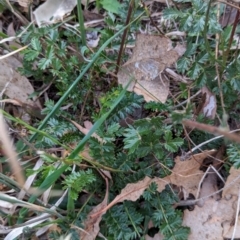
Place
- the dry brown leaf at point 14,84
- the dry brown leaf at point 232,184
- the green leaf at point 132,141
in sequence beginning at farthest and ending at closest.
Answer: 1. the dry brown leaf at point 14,84
2. the dry brown leaf at point 232,184
3. the green leaf at point 132,141

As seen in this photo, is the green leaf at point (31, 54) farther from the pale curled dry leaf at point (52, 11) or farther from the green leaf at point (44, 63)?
the pale curled dry leaf at point (52, 11)

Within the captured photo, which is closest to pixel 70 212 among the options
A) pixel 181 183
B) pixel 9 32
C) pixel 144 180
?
pixel 144 180

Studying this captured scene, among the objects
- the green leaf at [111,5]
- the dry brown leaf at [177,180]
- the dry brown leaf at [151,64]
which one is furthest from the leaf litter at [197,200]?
the green leaf at [111,5]

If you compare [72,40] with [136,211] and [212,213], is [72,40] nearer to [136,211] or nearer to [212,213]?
[136,211]

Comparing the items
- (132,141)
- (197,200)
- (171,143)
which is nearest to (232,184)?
(197,200)

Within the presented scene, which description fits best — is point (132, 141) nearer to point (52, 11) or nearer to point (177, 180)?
point (177, 180)

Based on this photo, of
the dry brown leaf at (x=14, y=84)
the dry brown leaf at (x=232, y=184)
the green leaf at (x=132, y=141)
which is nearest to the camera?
the green leaf at (x=132, y=141)

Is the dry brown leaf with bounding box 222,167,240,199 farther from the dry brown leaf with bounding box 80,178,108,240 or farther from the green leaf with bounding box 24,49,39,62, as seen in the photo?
the green leaf with bounding box 24,49,39,62
